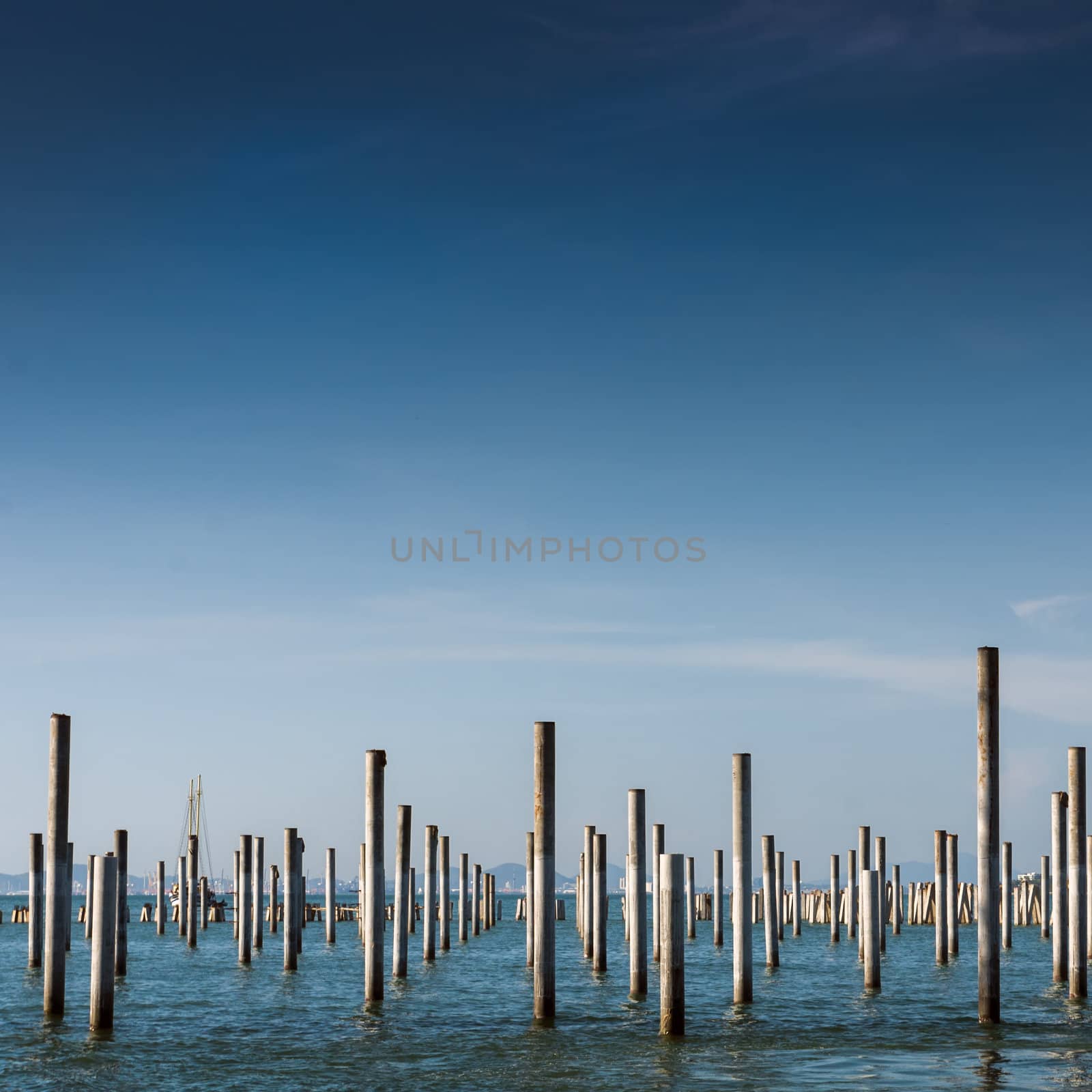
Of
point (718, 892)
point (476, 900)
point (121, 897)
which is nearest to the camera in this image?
point (121, 897)

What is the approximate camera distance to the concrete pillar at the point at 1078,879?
22688 mm

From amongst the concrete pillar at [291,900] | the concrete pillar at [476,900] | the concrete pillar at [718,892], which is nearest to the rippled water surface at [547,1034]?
the concrete pillar at [291,900]

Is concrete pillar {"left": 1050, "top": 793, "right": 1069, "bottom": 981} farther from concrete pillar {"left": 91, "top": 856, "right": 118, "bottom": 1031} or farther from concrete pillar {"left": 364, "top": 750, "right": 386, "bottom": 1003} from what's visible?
concrete pillar {"left": 91, "top": 856, "right": 118, "bottom": 1031}

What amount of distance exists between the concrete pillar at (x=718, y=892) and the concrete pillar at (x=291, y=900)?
12872 mm

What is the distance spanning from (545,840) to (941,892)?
1797 centimetres

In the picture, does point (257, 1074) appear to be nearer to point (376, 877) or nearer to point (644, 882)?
point (376, 877)

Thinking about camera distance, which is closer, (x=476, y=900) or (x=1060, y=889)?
(x=1060, y=889)

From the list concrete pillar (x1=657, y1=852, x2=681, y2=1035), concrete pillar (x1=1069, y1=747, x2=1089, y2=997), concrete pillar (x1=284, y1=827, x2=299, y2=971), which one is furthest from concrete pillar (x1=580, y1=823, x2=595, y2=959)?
concrete pillar (x1=657, y1=852, x2=681, y2=1035)

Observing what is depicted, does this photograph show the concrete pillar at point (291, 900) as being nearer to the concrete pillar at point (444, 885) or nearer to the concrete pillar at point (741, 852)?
the concrete pillar at point (444, 885)

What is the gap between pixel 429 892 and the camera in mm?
37344

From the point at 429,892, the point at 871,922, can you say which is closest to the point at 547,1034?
the point at 871,922

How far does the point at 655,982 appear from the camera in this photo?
2977 cm

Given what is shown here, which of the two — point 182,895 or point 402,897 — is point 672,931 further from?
point 182,895

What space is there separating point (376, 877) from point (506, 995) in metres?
9.17
